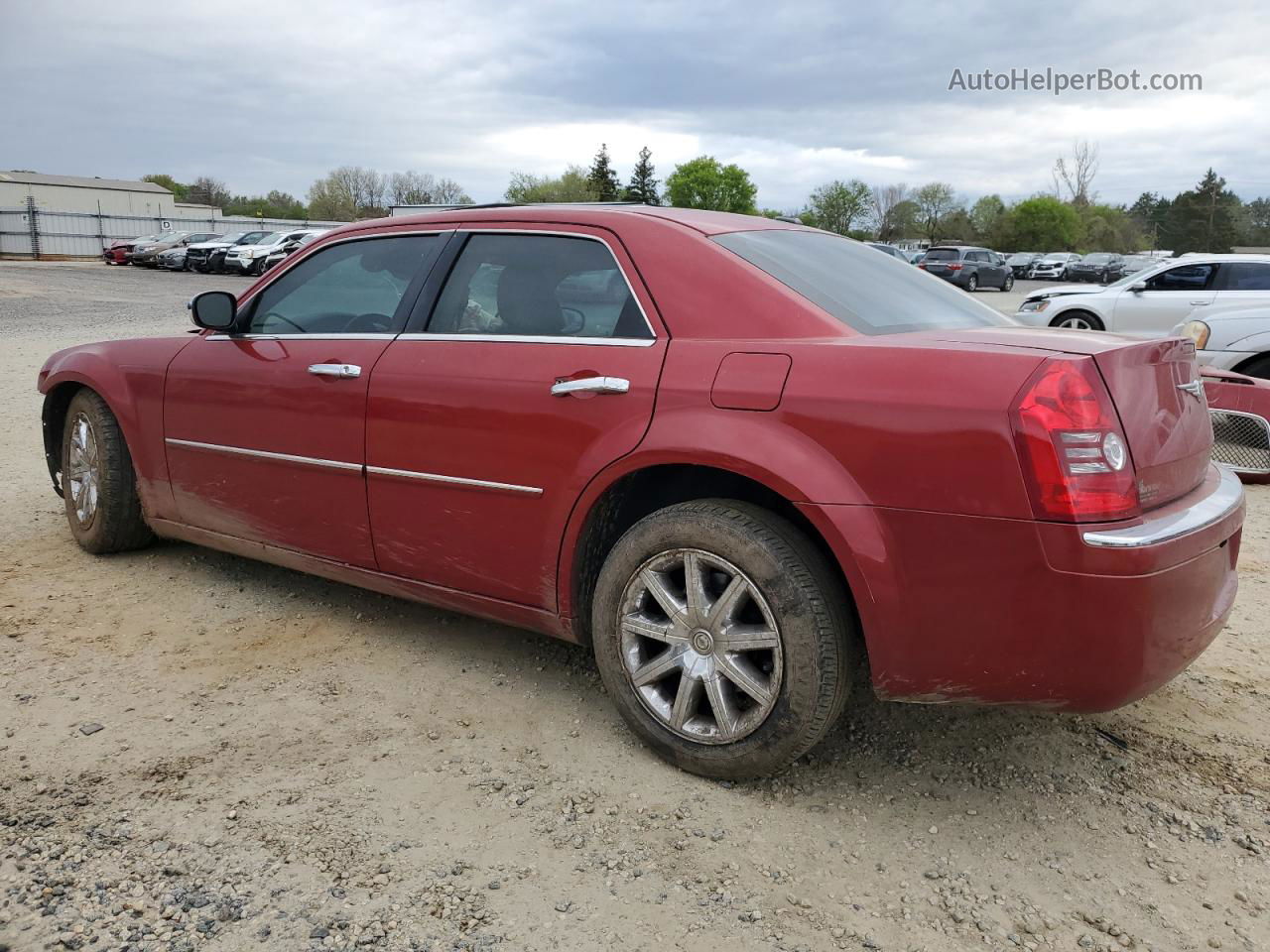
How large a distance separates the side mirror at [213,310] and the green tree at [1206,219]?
89.6 meters

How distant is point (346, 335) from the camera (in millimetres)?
3723

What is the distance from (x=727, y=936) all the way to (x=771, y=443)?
46.4 inches

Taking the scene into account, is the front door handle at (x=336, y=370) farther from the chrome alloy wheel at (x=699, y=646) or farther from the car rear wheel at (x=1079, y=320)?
the car rear wheel at (x=1079, y=320)

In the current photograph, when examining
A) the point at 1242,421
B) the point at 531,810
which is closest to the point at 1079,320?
the point at 1242,421

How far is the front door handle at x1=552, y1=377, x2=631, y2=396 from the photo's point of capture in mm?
2953

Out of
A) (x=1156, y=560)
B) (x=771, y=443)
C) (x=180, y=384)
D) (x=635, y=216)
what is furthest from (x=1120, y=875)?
(x=180, y=384)

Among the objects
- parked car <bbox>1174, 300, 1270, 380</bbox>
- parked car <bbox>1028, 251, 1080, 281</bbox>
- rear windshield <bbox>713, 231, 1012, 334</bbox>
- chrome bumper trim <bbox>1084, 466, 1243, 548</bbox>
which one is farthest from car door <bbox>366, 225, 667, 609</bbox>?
parked car <bbox>1028, 251, 1080, 281</bbox>

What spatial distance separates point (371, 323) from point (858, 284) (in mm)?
1725

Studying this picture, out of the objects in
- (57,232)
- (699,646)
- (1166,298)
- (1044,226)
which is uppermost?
(1044,226)

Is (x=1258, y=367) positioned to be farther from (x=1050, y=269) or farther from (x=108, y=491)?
(x=1050, y=269)

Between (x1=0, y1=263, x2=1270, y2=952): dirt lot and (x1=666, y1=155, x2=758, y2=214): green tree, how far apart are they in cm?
10124

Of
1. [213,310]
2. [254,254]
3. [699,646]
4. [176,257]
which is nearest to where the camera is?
[699,646]

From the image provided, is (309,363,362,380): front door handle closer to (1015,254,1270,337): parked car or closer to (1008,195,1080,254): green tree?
(1015,254,1270,337): parked car

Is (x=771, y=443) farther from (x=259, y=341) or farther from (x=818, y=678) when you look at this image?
(x=259, y=341)
